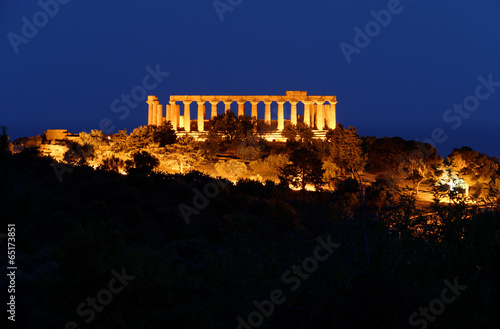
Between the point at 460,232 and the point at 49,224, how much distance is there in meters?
17.3

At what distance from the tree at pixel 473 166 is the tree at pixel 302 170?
11.4m

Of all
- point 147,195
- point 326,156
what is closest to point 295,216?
point 147,195

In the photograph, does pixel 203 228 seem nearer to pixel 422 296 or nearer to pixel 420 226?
pixel 420 226

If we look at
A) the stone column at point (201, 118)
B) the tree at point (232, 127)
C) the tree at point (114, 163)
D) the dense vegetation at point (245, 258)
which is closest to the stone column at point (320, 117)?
the tree at point (232, 127)

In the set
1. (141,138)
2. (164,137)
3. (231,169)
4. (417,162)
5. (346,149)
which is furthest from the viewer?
(346,149)

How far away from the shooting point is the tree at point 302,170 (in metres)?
38.4

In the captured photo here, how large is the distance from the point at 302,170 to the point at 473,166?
16611 mm

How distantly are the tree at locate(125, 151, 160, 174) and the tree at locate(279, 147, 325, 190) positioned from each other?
9707mm

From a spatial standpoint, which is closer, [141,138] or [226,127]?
[141,138]

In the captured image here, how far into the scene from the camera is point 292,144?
5366 cm

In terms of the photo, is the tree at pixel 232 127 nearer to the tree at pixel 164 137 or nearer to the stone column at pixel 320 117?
the tree at pixel 164 137

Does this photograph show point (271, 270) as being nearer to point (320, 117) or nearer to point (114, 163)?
point (114, 163)

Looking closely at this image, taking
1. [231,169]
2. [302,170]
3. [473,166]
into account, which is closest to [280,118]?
[231,169]

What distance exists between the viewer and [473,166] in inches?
1775
